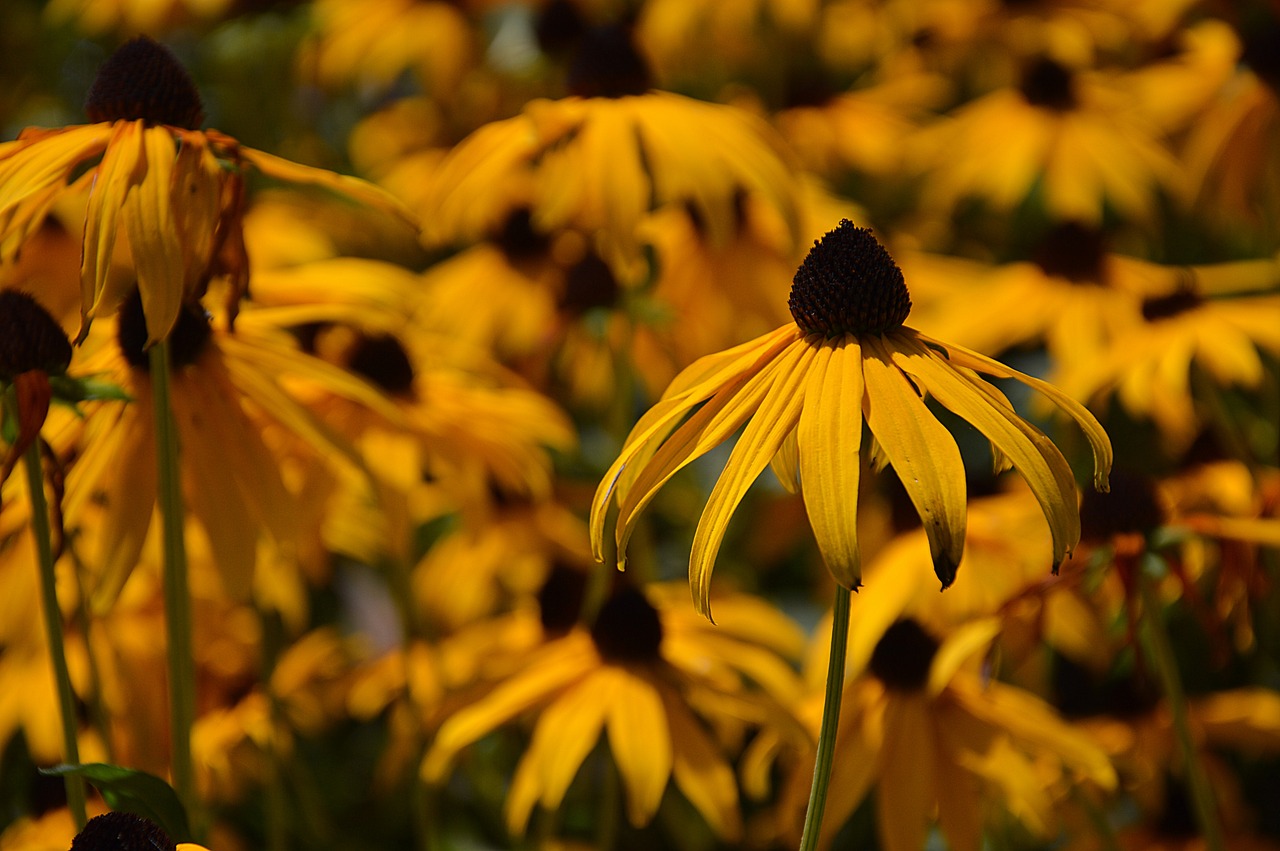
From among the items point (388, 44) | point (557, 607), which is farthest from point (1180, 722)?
point (388, 44)

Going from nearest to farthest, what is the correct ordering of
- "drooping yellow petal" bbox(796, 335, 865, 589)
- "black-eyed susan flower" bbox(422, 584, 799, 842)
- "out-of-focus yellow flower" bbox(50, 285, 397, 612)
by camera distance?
"drooping yellow petal" bbox(796, 335, 865, 589) < "out-of-focus yellow flower" bbox(50, 285, 397, 612) < "black-eyed susan flower" bbox(422, 584, 799, 842)

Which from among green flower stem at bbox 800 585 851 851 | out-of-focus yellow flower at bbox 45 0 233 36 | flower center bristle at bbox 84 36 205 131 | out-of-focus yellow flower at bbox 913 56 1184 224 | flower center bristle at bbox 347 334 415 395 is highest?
flower center bristle at bbox 84 36 205 131

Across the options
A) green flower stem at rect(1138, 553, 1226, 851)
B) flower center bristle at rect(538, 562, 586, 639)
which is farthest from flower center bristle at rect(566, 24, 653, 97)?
green flower stem at rect(1138, 553, 1226, 851)

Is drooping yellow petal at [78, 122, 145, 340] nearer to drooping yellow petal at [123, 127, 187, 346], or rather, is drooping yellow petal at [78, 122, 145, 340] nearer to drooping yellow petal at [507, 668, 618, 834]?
drooping yellow petal at [123, 127, 187, 346]

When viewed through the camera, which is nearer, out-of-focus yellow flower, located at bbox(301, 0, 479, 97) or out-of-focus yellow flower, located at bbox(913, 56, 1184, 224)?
out-of-focus yellow flower, located at bbox(913, 56, 1184, 224)

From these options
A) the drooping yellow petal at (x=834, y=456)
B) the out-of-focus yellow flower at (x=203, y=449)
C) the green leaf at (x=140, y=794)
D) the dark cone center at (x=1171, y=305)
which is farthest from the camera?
the dark cone center at (x=1171, y=305)

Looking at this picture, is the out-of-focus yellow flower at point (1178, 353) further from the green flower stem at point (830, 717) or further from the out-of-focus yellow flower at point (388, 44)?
the out-of-focus yellow flower at point (388, 44)

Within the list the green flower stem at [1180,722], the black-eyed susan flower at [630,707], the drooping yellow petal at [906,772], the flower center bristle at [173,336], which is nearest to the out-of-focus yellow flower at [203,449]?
the flower center bristle at [173,336]
